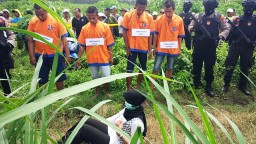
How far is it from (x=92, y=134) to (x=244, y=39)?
3035 mm

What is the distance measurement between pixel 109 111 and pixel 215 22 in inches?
84.9

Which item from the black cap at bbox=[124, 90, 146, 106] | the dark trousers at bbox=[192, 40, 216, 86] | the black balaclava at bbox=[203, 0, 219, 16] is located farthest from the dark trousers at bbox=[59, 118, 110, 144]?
the black balaclava at bbox=[203, 0, 219, 16]

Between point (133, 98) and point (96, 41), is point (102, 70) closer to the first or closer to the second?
point (96, 41)

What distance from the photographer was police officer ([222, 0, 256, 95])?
15.4 ft

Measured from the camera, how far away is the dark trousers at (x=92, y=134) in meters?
2.92

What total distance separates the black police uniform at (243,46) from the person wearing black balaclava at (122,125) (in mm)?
2682

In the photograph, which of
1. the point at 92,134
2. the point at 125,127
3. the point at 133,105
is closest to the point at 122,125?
the point at 125,127

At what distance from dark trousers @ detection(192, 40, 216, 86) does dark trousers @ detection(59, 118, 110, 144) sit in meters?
2.45

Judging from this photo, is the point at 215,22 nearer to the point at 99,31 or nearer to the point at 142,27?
the point at 142,27

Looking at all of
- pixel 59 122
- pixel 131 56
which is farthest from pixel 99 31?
pixel 59 122

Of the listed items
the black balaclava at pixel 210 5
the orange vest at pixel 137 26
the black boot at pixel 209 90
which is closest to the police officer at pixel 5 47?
the orange vest at pixel 137 26

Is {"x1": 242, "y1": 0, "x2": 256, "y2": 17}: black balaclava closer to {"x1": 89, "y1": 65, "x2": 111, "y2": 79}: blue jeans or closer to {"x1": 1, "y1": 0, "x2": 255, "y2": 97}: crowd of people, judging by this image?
{"x1": 1, "y1": 0, "x2": 255, "y2": 97}: crowd of people

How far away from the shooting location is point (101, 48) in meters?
4.43

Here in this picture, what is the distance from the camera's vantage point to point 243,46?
15.8ft
